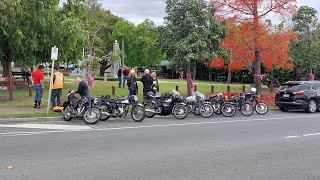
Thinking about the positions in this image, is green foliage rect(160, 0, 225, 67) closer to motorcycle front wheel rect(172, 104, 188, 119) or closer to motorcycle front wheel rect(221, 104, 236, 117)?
motorcycle front wheel rect(221, 104, 236, 117)

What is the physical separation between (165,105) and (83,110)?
348 cm

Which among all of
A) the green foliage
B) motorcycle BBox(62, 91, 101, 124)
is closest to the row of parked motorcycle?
motorcycle BBox(62, 91, 101, 124)

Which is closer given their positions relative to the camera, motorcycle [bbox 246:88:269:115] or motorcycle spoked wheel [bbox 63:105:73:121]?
motorcycle spoked wheel [bbox 63:105:73:121]

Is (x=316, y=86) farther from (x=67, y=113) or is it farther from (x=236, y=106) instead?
(x=67, y=113)

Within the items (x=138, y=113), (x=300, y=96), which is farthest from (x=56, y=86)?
(x=300, y=96)

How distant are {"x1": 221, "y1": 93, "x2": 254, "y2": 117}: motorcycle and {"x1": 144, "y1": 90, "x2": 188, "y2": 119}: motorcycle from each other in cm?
212

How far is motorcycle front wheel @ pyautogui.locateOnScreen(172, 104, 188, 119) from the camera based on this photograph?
15.9 m

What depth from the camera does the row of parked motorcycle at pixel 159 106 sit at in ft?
46.4

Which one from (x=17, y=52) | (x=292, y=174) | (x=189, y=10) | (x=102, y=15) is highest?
(x=102, y=15)

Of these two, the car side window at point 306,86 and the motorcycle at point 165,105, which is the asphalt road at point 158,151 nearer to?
the motorcycle at point 165,105

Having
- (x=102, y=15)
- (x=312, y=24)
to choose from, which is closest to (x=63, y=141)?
(x=312, y=24)

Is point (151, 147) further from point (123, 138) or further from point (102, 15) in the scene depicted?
point (102, 15)

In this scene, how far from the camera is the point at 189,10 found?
72.8 feet

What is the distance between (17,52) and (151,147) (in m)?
18.2
